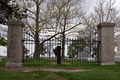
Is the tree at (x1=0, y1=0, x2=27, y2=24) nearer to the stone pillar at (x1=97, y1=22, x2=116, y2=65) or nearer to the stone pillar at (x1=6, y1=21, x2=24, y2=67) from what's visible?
the stone pillar at (x1=6, y1=21, x2=24, y2=67)

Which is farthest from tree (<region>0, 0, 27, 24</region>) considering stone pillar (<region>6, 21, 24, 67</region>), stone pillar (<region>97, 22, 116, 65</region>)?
stone pillar (<region>97, 22, 116, 65</region>)

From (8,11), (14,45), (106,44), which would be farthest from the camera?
(8,11)

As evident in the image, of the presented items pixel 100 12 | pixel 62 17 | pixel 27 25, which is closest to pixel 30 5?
pixel 27 25

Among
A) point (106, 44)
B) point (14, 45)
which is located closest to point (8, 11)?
point (14, 45)

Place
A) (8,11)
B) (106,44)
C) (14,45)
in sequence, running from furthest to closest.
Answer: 1. (8,11)
2. (106,44)
3. (14,45)

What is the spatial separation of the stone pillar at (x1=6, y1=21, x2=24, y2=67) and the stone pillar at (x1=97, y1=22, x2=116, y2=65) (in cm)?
555

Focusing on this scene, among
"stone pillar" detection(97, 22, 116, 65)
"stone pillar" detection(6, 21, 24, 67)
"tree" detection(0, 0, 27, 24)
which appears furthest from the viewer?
"tree" detection(0, 0, 27, 24)

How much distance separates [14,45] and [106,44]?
6196 millimetres

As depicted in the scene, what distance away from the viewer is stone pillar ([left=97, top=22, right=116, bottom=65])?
30.4 feet

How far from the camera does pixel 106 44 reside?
9.34 metres

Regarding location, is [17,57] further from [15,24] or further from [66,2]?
[66,2]

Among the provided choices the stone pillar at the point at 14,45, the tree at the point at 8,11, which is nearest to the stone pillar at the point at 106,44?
the stone pillar at the point at 14,45

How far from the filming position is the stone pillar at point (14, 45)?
897 centimetres

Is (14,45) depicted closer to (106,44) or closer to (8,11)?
(8,11)
